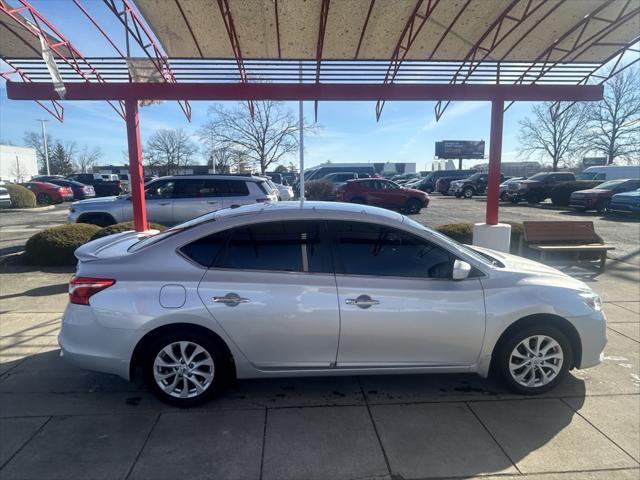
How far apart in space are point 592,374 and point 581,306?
3.11 ft

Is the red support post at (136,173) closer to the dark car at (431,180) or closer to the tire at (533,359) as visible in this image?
the tire at (533,359)

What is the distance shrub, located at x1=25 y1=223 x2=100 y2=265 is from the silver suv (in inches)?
76.7

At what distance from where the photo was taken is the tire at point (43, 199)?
2519 centimetres

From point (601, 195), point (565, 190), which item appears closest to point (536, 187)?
point (565, 190)

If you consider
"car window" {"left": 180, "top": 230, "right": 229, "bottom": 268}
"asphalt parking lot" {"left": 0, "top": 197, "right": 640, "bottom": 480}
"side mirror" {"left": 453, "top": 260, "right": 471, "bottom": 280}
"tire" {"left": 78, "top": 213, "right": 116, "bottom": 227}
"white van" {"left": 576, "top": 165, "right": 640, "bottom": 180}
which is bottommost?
"asphalt parking lot" {"left": 0, "top": 197, "right": 640, "bottom": 480}

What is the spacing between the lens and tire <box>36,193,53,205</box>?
82.6ft

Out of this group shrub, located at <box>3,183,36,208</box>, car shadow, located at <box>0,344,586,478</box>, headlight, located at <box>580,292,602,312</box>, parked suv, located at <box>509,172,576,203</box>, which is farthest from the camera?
parked suv, located at <box>509,172,576,203</box>

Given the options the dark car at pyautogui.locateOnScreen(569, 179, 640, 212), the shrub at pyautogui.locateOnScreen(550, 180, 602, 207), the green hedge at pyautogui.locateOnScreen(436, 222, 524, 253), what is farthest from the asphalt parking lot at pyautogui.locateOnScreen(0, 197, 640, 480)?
the shrub at pyautogui.locateOnScreen(550, 180, 602, 207)

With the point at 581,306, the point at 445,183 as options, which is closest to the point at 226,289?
the point at 581,306

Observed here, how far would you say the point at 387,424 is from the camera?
312 centimetres

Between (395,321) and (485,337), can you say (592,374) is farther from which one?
(395,321)

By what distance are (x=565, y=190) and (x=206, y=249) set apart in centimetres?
2613

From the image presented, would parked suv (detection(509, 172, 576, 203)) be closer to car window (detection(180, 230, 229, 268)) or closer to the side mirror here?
the side mirror

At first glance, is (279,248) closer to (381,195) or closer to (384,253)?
(384,253)
